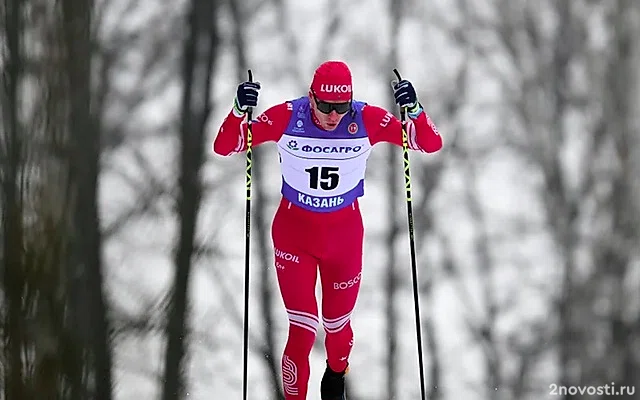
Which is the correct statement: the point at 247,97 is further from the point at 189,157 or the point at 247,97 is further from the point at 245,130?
the point at 189,157

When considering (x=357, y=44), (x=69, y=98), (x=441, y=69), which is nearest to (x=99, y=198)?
(x=69, y=98)

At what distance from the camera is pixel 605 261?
3848 millimetres

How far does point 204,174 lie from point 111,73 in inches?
23.1

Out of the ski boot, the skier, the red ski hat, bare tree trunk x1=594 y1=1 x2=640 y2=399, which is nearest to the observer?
the red ski hat

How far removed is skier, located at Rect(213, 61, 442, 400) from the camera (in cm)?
254

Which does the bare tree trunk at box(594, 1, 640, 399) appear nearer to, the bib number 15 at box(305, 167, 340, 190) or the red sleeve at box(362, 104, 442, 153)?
the red sleeve at box(362, 104, 442, 153)

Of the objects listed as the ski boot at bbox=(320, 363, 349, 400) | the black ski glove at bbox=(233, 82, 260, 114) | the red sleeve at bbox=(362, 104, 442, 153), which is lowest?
the ski boot at bbox=(320, 363, 349, 400)

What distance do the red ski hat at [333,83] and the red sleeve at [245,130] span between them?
172 mm

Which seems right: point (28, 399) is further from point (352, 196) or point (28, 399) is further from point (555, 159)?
point (555, 159)

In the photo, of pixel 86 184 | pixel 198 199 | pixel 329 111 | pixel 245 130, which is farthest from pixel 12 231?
pixel 329 111

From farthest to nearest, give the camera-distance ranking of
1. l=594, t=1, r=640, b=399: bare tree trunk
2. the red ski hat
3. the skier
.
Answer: l=594, t=1, r=640, b=399: bare tree trunk → the skier → the red ski hat

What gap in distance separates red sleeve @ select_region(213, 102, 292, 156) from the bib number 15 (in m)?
0.15

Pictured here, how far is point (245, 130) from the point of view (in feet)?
8.35

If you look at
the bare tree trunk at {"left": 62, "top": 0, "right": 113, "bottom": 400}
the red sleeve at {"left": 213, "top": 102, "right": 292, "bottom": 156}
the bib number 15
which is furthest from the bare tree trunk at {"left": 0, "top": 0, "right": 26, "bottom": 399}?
the bib number 15
